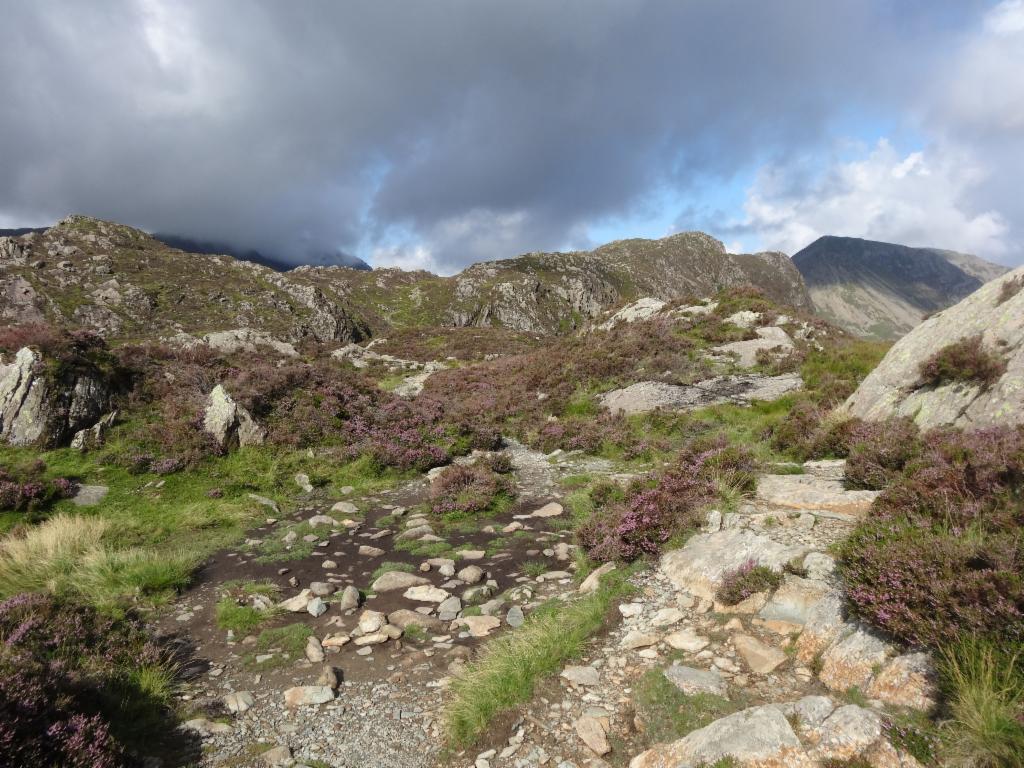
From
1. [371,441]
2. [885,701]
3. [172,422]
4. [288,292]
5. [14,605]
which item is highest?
[288,292]

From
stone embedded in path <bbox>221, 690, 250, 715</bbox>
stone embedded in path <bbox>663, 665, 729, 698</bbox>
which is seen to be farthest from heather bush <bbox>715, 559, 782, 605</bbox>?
stone embedded in path <bbox>221, 690, 250, 715</bbox>

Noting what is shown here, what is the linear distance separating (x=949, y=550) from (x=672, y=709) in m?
3.15

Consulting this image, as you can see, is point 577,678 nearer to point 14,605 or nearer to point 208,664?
point 208,664

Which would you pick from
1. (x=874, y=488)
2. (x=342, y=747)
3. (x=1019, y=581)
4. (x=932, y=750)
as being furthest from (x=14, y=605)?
(x=874, y=488)

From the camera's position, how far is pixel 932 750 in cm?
350

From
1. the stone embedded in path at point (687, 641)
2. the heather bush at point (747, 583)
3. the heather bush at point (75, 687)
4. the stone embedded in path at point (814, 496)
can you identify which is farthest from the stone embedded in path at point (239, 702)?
the stone embedded in path at point (814, 496)

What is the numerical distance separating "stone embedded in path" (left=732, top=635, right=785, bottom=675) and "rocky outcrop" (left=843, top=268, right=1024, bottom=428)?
6882 millimetres

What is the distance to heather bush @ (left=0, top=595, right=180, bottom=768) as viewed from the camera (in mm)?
4137

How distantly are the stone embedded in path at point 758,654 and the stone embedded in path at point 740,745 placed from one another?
93cm

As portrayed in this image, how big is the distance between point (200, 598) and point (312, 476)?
→ 6602mm

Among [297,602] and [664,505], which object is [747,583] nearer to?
[664,505]

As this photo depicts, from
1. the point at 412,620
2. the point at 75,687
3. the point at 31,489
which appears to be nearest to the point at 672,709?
the point at 412,620

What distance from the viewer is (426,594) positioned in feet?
27.7

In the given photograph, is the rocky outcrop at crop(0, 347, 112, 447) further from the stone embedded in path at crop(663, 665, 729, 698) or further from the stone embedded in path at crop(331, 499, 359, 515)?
the stone embedded in path at crop(663, 665, 729, 698)
